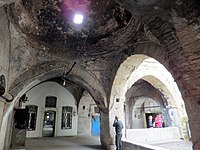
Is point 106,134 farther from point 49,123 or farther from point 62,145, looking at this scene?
point 49,123

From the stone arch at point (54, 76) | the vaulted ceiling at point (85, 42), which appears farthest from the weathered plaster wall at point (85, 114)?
the vaulted ceiling at point (85, 42)

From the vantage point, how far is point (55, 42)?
6117mm

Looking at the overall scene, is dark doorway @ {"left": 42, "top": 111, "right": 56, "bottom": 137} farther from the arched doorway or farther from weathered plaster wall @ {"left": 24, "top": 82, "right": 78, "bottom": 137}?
the arched doorway

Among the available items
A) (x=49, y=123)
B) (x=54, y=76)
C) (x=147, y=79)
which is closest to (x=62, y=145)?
(x=54, y=76)

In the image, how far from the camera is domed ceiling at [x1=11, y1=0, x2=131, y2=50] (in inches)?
189

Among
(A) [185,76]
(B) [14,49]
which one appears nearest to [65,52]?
(B) [14,49]

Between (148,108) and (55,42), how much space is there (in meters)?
13.2

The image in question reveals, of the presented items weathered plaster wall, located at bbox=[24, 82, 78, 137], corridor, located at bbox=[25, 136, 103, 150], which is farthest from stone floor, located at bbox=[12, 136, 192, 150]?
weathered plaster wall, located at bbox=[24, 82, 78, 137]

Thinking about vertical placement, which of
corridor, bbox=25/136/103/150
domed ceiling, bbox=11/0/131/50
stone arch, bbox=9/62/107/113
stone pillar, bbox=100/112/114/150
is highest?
domed ceiling, bbox=11/0/131/50

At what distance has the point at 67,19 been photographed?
5422 millimetres

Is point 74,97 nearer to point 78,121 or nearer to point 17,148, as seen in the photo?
point 78,121

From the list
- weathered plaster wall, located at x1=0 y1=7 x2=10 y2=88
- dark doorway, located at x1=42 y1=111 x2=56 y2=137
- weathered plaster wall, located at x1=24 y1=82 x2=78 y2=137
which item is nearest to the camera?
weathered plaster wall, located at x1=0 y1=7 x2=10 y2=88

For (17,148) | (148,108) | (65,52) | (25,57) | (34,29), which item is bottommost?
(17,148)

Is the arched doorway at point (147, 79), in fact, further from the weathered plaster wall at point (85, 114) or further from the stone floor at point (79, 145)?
the weathered plaster wall at point (85, 114)
